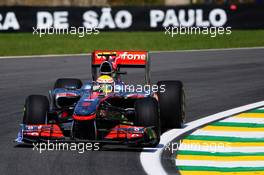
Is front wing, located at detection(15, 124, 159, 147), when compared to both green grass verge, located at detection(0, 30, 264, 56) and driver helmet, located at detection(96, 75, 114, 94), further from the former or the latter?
green grass verge, located at detection(0, 30, 264, 56)

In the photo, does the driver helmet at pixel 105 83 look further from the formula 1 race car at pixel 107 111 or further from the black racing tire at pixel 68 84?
the black racing tire at pixel 68 84

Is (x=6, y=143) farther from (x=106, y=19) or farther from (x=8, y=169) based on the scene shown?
(x=106, y=19)

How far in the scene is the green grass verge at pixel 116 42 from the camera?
101ft

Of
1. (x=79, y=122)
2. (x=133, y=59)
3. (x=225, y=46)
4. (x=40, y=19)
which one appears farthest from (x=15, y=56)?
(x=79, y=122)

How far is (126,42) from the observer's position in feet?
106

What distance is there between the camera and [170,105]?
44.8 ft

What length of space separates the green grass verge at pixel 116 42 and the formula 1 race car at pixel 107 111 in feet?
52.7

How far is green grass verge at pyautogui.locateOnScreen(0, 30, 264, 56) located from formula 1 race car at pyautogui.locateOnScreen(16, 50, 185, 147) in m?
16.1

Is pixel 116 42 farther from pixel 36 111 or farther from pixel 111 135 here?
pixel 111 135

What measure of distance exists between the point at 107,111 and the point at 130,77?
9720 millimetres

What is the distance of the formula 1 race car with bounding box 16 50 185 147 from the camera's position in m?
11.8

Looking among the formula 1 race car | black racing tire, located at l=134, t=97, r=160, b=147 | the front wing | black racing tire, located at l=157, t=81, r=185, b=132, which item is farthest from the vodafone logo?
the front wing

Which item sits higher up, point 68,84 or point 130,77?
point 68,84

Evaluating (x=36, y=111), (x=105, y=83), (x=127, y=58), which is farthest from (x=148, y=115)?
(x=127, y=58)
